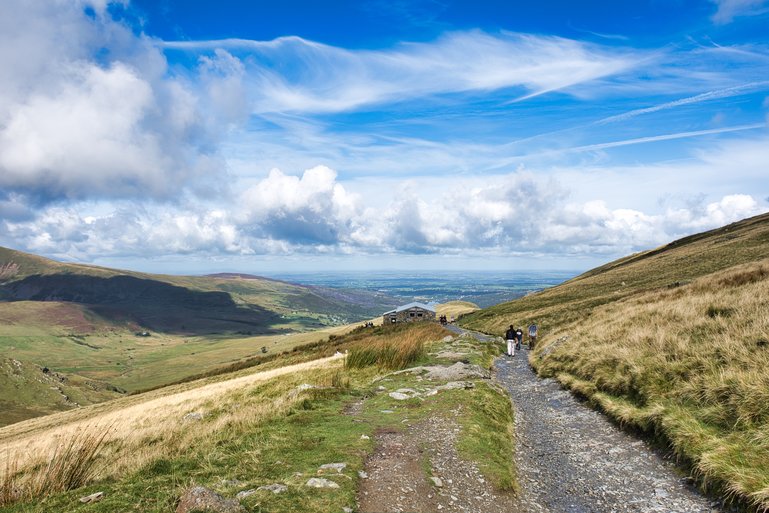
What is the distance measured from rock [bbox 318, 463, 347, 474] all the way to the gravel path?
3959 millimetres

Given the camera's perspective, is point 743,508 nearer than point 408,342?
Yes

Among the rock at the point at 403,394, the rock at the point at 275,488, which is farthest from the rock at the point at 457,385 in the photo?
the rock at the point at 275,488

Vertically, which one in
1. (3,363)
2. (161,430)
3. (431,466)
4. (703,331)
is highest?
(703,331)

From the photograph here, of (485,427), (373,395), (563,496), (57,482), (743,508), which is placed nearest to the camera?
(743,508)

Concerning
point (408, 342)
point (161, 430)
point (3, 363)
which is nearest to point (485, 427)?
point (161, 430)

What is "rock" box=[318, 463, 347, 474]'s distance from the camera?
895 centimetres

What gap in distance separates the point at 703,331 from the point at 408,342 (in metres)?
18.2

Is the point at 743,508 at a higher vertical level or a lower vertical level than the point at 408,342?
higher

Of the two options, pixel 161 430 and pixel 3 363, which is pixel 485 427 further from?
pixel 3 363

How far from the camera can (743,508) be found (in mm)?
7660

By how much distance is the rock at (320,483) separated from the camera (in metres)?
8.14

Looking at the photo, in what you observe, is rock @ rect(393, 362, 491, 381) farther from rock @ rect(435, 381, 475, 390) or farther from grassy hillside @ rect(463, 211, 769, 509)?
grassy hillside @ rect(463, 211, 769, 509)

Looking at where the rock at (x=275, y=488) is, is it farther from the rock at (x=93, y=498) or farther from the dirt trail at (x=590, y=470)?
the dirt trail at (x=590, y=470)

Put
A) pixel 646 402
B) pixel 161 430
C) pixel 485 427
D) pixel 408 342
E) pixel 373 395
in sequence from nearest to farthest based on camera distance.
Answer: pixel 485 427, pixel 646 402, pixel 161 430, pixel 373 395, pixel 408 342
